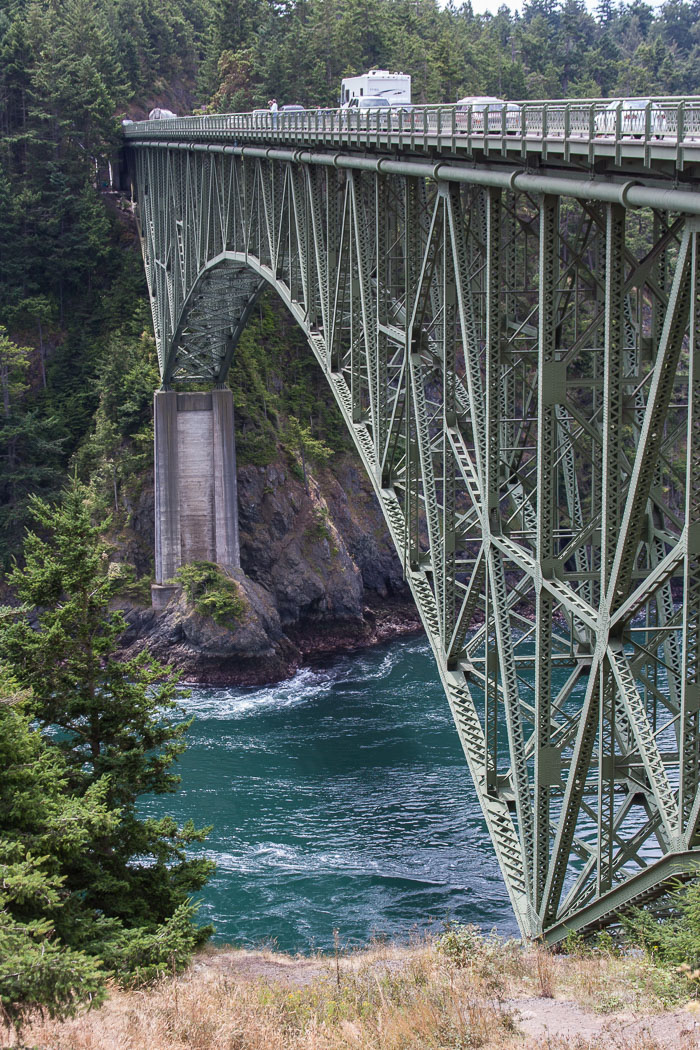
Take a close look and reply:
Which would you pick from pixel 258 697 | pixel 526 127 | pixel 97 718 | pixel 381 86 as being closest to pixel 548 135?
pixel 526 127

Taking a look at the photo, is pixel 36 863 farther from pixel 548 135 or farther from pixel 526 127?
pixel 526 127

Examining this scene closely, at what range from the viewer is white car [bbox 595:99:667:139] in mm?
12945

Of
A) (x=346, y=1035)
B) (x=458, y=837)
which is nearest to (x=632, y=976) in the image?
(x=346, y=1035)

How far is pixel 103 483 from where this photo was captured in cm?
6016

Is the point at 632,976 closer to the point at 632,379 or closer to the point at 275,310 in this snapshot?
the point at 632,379

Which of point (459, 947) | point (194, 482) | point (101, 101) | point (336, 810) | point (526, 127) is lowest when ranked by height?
point (336, 810)

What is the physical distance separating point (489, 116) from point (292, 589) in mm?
40983

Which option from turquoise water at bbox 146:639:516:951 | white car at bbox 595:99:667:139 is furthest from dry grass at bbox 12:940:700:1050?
turquoise water at bbox 146:639:516:951

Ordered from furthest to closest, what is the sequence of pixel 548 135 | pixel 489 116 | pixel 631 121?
pixel 489 116
pixel 548 135
pixel 631 121

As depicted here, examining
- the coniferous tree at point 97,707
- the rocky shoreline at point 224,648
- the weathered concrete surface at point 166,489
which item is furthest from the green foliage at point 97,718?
the weathered concrete surface at point 166,489

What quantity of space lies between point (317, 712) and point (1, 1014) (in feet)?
120

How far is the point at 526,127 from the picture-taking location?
16.7 meters

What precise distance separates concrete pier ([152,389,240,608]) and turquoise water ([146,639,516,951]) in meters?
7.26

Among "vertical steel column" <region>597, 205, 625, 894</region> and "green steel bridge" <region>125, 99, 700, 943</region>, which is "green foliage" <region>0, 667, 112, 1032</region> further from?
"vertical steel column" <region>597, 205, 625, 894</region>
